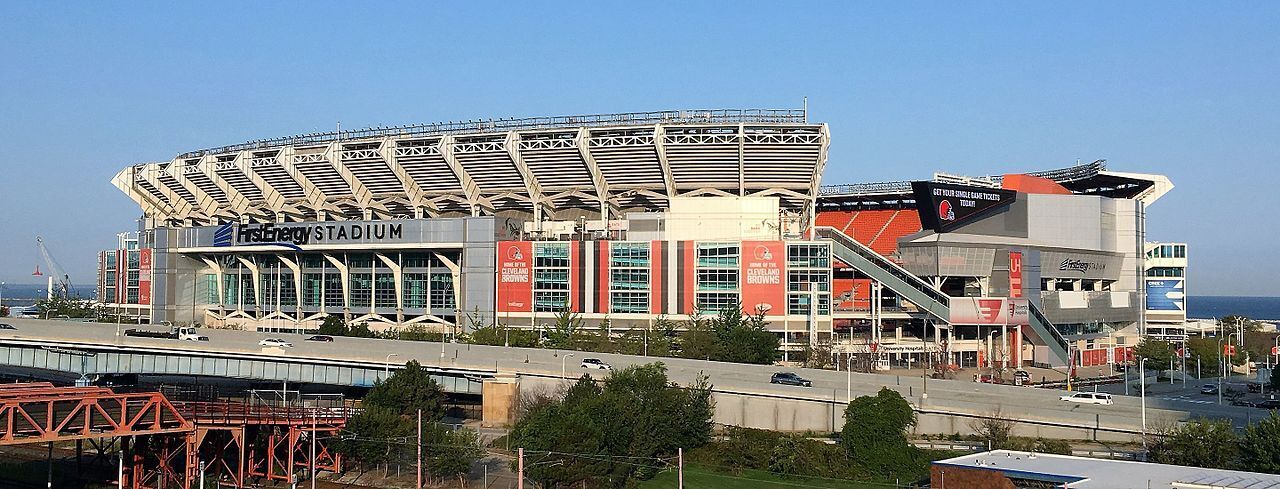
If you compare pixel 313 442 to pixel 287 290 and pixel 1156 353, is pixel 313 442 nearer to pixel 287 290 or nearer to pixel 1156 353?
pixel 287 290

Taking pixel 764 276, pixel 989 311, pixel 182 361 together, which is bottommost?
pixel 182 361

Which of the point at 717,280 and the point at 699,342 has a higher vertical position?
the point at 717,280

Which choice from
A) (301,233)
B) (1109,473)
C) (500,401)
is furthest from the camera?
(301,233)

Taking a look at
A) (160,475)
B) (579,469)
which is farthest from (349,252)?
(579,469)

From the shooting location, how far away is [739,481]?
68.1 m

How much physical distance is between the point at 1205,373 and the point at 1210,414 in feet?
229

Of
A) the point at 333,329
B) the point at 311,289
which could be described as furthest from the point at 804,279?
the point at 311,289

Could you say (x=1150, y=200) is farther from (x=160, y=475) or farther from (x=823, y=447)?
(x=160, y=475)

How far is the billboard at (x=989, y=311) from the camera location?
13038cm

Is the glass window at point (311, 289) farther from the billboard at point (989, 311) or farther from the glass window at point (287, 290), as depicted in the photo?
the billboard at point (989, 311)

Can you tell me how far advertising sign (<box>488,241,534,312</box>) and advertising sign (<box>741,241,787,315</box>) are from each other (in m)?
25.2

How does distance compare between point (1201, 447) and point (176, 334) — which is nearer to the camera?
point (1201, 447)

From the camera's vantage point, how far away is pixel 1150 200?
165625 millimetres

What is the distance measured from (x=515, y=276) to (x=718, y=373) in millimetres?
54504
